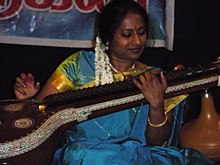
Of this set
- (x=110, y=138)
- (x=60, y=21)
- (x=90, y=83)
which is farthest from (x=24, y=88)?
(x=60, y=21)

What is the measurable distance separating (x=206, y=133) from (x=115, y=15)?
30.5 inches

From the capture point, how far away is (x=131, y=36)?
2.47 m

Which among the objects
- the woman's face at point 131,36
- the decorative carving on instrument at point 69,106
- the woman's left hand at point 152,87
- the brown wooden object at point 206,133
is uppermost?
the woman's face at point 131,36

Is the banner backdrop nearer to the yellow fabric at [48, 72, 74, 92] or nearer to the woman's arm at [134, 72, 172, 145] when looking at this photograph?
the yellow fabric at [48, 72, 74, 92]

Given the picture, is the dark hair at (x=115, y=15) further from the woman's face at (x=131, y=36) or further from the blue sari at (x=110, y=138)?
the blue sari at (x=110, y=138)

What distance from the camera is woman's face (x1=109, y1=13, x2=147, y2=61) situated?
2.46 meters

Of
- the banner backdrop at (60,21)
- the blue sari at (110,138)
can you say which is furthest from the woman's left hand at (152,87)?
the banner backdrop at (60,21)

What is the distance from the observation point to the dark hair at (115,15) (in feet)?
8.28

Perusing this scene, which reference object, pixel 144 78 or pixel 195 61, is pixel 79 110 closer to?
pixel 144 78

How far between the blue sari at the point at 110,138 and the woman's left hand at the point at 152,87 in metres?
0.26

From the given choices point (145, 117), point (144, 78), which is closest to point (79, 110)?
point (144, 78)

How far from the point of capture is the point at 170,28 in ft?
11.7

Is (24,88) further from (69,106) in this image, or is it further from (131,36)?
(131,36)

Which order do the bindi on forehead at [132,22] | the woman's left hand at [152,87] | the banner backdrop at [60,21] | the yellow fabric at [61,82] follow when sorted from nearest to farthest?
1. the woman's left hand at [152,87]
2. the bindi on forehead at [132,22]
3. the yellow fabric at [61,82]
4. the banner backdrop at [60,21]
